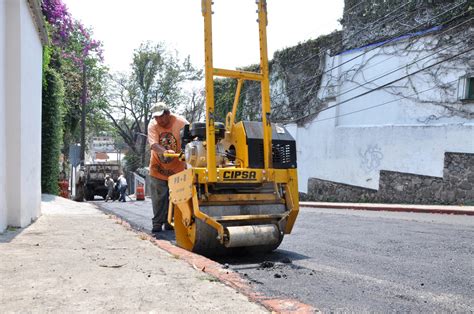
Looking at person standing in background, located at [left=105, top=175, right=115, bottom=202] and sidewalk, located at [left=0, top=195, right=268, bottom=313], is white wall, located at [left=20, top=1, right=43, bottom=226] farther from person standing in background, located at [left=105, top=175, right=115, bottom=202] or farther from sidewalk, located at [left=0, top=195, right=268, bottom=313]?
person standing in background, located at [left=105, top=175, right=115, bottom=202]

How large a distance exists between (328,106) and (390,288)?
18.1m

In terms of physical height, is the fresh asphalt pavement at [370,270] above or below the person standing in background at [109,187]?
above

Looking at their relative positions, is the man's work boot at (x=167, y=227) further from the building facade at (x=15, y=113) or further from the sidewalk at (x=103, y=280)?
the building facade at (x=15, y=113)

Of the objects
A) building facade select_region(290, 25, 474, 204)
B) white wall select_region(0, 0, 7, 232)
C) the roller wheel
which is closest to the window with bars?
building facade select_region(290, 25, 474, 204)

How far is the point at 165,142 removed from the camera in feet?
24.2

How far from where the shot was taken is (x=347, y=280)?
4.20 meters

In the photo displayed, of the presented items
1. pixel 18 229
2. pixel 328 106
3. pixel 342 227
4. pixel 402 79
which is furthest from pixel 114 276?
pixel 328 106

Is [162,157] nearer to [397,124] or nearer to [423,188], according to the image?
[423,188]

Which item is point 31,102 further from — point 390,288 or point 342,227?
point 390,288

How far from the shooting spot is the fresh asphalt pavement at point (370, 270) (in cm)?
355

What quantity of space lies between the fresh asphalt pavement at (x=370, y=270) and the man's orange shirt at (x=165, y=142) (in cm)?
97

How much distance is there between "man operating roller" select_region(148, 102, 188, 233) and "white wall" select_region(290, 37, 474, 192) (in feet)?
37.6

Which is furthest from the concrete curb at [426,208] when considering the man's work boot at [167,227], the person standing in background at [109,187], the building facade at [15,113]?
the person standing in background at [109,187]

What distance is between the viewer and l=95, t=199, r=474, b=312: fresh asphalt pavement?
3.55m
